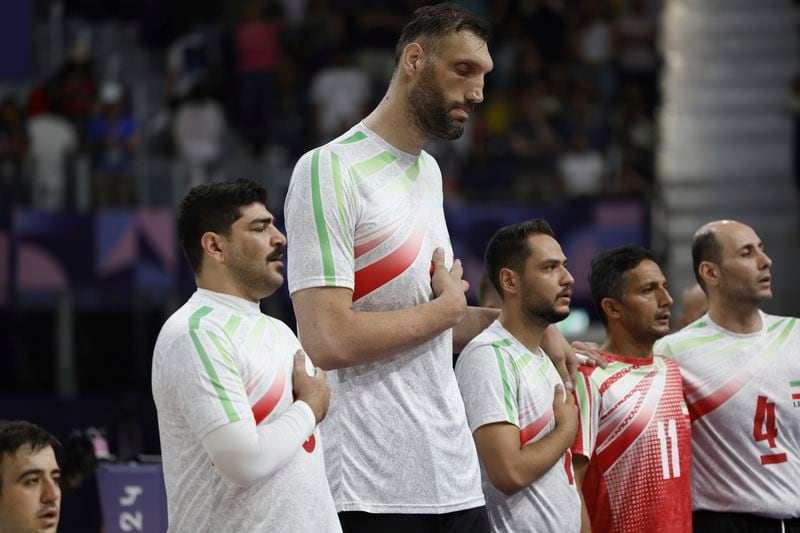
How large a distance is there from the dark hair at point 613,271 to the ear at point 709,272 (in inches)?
12.1

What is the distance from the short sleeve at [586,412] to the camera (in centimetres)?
535

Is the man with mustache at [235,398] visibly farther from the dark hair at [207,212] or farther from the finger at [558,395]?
the finger at [558,395]

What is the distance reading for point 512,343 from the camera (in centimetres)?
516

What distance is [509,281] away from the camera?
17.3ft

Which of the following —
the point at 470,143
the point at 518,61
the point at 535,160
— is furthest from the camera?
the point at 518,61

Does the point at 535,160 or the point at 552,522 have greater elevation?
the point at 535,160

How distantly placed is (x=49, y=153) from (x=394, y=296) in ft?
36.1

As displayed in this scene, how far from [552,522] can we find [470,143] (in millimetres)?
10404

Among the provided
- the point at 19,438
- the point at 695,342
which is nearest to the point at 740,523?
the point at 695,342

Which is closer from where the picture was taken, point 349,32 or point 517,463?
point 517,463

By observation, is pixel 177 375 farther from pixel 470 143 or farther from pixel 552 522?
pixel 470 143

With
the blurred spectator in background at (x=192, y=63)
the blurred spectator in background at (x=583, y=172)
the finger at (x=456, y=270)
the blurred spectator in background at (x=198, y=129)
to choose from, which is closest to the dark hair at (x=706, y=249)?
the finger at (x=456, y=270)

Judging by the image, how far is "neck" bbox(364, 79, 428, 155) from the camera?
14.4 feet

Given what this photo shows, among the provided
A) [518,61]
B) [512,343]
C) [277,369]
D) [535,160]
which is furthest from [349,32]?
[277,369]
